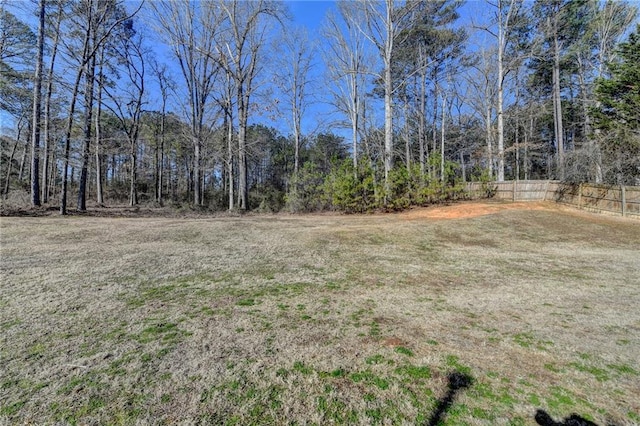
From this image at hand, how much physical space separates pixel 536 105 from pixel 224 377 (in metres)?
28.6

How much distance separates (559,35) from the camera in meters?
19.7

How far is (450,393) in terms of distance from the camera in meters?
1.87

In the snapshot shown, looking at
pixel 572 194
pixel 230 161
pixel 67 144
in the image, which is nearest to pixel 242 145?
pixel 230 161

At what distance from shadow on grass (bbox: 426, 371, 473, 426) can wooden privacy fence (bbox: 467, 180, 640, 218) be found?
1370cm

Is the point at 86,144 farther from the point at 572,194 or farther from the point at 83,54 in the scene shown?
the point at 572,194

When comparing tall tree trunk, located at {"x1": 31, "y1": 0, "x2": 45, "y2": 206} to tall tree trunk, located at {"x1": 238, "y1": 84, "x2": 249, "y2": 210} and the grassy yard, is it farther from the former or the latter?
the grassy yard

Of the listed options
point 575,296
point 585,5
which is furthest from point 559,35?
point 575,296

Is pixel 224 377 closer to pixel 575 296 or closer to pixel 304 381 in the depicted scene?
pixel 304 381

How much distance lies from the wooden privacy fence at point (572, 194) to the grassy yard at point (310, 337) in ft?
26.4

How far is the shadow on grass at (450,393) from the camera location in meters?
1.66

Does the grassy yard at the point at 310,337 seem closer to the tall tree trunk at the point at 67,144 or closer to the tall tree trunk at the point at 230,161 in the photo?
the tall tree trunk at the point at 67,144

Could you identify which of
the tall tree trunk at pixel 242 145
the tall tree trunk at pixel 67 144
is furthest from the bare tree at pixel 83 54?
the tall tree trunk at pixel 242 145

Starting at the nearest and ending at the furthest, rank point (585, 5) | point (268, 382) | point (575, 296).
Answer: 1. point (268, 382)
2. point (575, 296)
3. point (585, 5)

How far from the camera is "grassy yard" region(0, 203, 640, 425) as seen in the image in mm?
1751
